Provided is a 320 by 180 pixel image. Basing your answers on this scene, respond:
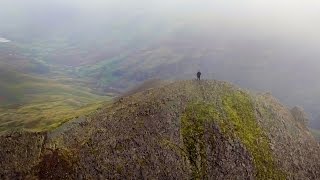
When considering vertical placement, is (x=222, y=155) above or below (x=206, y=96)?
below

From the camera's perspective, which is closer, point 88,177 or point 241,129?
point 88,177

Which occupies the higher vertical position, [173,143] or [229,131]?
[229,131]

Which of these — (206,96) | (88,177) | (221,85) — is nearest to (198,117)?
(206,96)

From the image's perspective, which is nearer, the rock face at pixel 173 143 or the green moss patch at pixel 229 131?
the rock face at pixel 173 143

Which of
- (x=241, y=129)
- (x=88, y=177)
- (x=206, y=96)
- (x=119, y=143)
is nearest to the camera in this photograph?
(x=88, y=177)

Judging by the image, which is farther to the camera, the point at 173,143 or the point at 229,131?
the point at 229,131

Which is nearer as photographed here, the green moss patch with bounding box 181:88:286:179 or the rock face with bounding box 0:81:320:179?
the rock face with bounding box 0:81:320:179

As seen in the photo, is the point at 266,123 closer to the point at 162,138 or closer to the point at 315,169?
the point at 315,169

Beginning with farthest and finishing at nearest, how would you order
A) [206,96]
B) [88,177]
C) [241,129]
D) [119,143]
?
1. [206,96]
2. [241,129]
3. [119,143]
4. [88,177]
